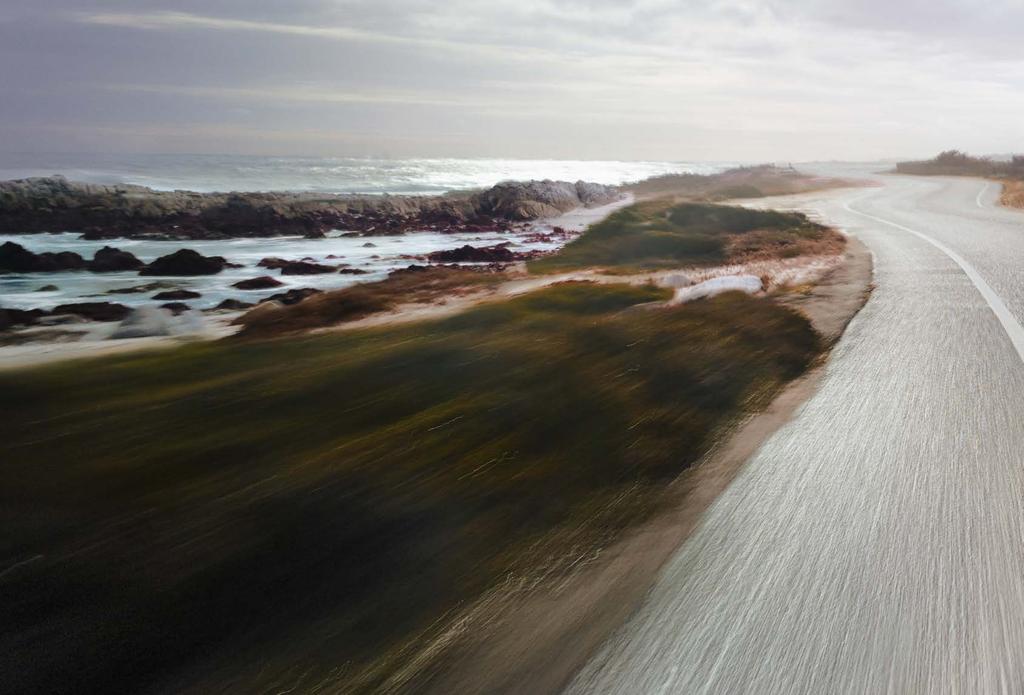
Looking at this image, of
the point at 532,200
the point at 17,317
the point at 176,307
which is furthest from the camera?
the point at 532,200

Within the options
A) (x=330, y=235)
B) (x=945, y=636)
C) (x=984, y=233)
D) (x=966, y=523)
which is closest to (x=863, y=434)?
(x=966, y=523)

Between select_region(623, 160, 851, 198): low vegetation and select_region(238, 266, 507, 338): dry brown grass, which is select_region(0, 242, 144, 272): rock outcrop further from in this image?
select_region(623, 160, 851, 198): low vegetation

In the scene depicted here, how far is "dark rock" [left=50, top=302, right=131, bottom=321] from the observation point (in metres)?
3.05

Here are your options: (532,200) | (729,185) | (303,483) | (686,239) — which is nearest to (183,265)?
(303,483)

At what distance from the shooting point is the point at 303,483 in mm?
1856

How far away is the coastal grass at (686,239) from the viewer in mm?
6473

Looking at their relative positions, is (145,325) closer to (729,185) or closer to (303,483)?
(303,483)

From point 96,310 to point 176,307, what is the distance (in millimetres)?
386

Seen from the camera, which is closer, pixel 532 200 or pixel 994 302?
pixel 994 302

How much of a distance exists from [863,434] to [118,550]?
103 inches

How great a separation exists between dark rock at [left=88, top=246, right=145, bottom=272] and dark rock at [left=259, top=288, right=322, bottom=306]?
1275 mm

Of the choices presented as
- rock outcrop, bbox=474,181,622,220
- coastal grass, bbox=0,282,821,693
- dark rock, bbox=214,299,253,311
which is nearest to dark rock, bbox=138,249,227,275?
dark rock, bbox=214,299,253,311

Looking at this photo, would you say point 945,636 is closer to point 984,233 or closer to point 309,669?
point 309,669

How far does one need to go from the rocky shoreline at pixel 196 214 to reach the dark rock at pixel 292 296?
243 cm
